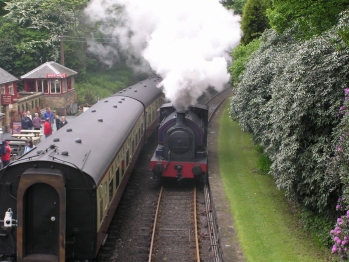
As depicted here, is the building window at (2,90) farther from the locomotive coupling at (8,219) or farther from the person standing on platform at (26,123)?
the locomotive coupling at (8,219)

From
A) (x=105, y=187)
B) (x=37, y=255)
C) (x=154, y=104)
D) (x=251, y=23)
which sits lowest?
(x=37, y=255)

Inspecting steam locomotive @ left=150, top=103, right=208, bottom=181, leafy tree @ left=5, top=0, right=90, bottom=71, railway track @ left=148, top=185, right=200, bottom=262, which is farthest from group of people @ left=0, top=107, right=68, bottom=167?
leafy tree @ left=5, top=0, right=90, bottom=71

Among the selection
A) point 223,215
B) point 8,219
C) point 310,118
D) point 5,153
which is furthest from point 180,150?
point 8,219

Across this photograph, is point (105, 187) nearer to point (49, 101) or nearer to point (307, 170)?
point (307, 170)

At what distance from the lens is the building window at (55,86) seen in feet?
108

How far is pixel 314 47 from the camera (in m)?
11.8

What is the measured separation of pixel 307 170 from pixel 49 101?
24.8 meters

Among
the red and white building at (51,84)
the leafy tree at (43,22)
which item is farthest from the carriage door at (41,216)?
the leafy tree at (43,22)

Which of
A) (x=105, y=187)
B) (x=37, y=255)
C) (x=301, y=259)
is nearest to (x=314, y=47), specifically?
(x=301, y=259)

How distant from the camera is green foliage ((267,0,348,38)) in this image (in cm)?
1324

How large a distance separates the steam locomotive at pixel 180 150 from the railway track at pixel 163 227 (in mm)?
830

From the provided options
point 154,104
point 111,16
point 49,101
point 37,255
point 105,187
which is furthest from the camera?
point 111,16

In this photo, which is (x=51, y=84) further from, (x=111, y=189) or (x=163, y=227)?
(x=111, y=189)

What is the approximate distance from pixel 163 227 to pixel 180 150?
3496 millimetres
